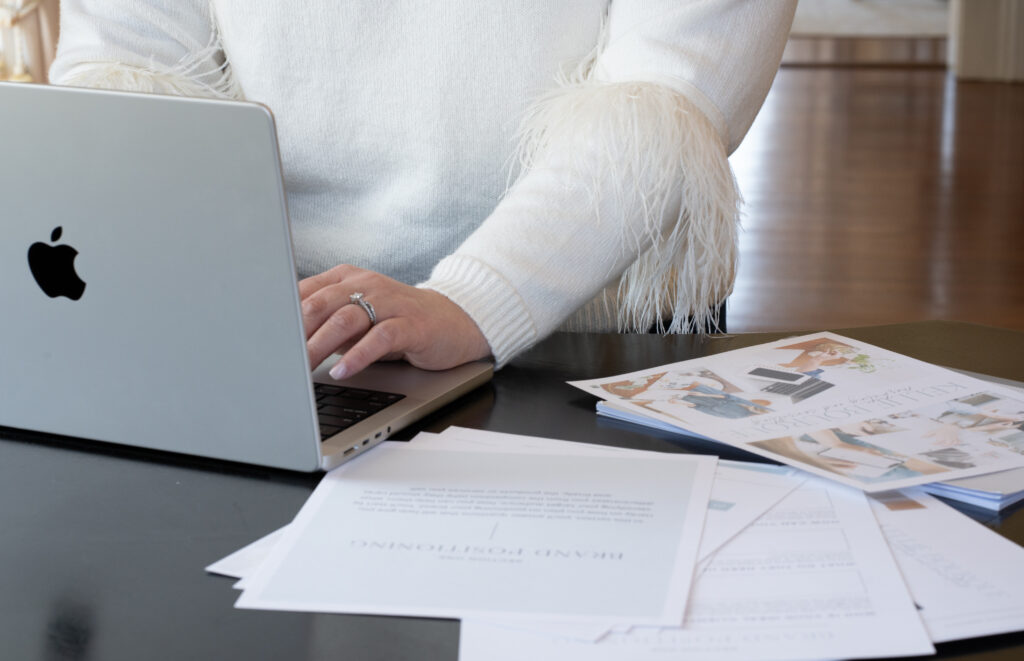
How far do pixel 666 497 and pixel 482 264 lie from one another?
338 mm

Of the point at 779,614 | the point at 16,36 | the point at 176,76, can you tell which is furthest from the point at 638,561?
the point at 16,36

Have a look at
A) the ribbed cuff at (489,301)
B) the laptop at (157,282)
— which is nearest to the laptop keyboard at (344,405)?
the laptop at (157,282)

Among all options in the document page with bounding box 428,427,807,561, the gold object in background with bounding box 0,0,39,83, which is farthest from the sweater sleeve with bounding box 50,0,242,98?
the gold object in background with bounding box 0,0,39,83

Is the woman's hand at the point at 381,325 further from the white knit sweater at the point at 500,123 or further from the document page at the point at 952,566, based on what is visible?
the document page at the point at 952,566

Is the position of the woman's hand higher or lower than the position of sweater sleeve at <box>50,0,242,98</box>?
lower

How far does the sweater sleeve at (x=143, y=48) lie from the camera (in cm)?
114

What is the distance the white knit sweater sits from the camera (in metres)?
0.95

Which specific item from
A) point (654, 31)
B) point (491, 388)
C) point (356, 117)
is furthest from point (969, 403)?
point (356, 117)

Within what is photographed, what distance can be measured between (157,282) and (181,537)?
0.49 ft

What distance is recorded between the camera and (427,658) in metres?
0.46

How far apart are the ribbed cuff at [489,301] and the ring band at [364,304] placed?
3.3 inches

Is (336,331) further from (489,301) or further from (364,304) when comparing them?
(489,301)

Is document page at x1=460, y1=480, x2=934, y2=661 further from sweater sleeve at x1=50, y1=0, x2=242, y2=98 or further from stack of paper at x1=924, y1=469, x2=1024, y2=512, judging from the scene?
sweater sleeve at x1=50, y1=0, x2=242, y2=98

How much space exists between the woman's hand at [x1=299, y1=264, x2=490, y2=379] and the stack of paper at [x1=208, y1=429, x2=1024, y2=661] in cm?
12
